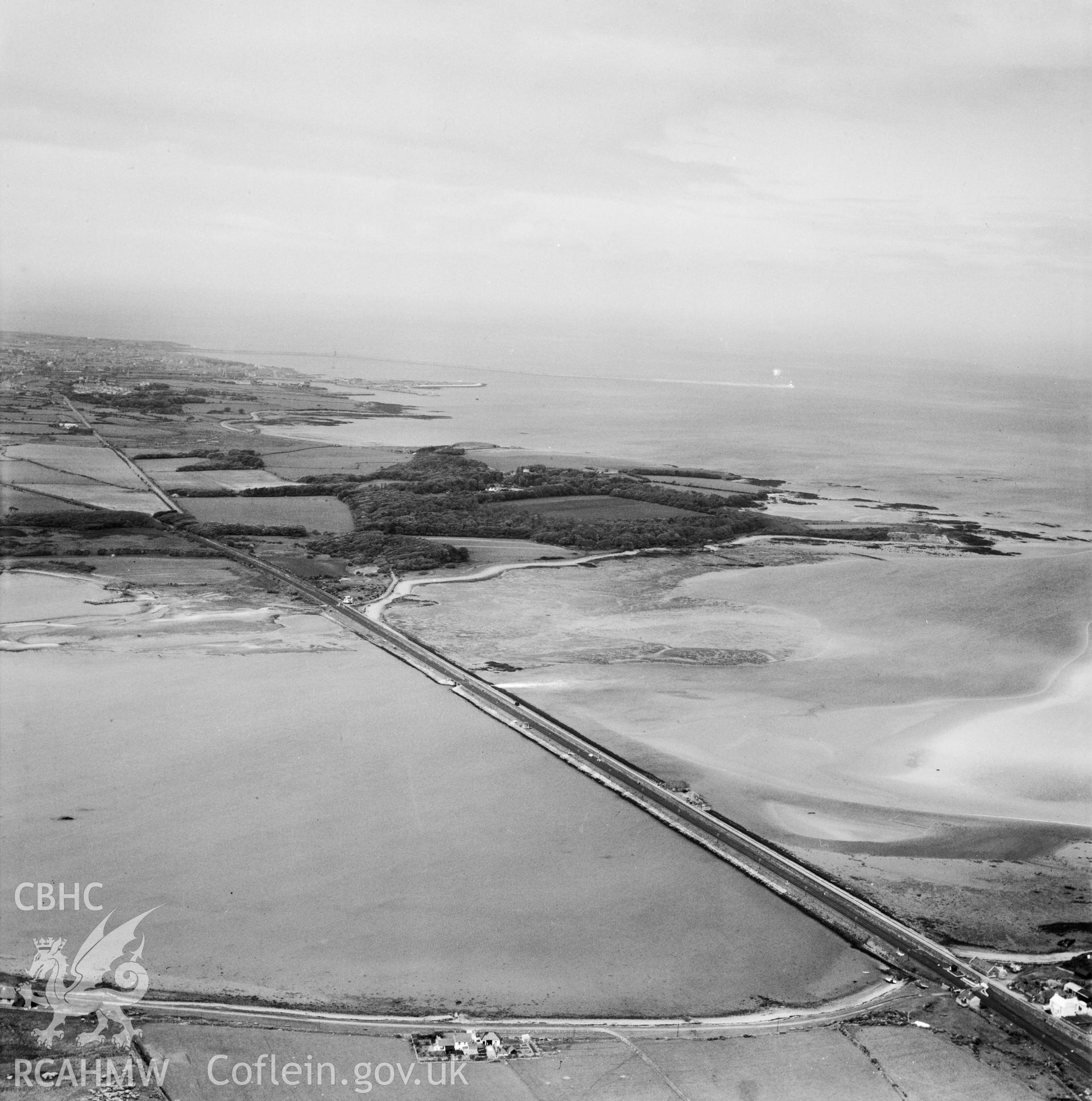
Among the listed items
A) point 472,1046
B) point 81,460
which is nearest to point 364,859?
point 472,1046

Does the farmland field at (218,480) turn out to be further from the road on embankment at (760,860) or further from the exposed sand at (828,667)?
the road on embankment at (760,860)

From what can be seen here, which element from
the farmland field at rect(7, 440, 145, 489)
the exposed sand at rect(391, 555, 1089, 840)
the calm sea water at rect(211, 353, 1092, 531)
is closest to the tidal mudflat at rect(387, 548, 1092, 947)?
the exposed sand at rect(391, 555, 1089, 840)

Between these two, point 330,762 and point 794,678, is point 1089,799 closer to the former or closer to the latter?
point 794,678

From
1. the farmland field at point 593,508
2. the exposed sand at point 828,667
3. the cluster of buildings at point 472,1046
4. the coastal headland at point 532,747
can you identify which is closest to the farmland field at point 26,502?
the coastal headland at point 532,747

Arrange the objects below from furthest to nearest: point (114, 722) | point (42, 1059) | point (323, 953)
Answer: point (114, 722) < point (323, 953) < point (42, 1059)

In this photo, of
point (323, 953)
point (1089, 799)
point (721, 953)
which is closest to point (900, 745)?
point (1089, 799)

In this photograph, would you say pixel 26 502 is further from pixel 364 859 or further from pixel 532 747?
pixel 364 859
